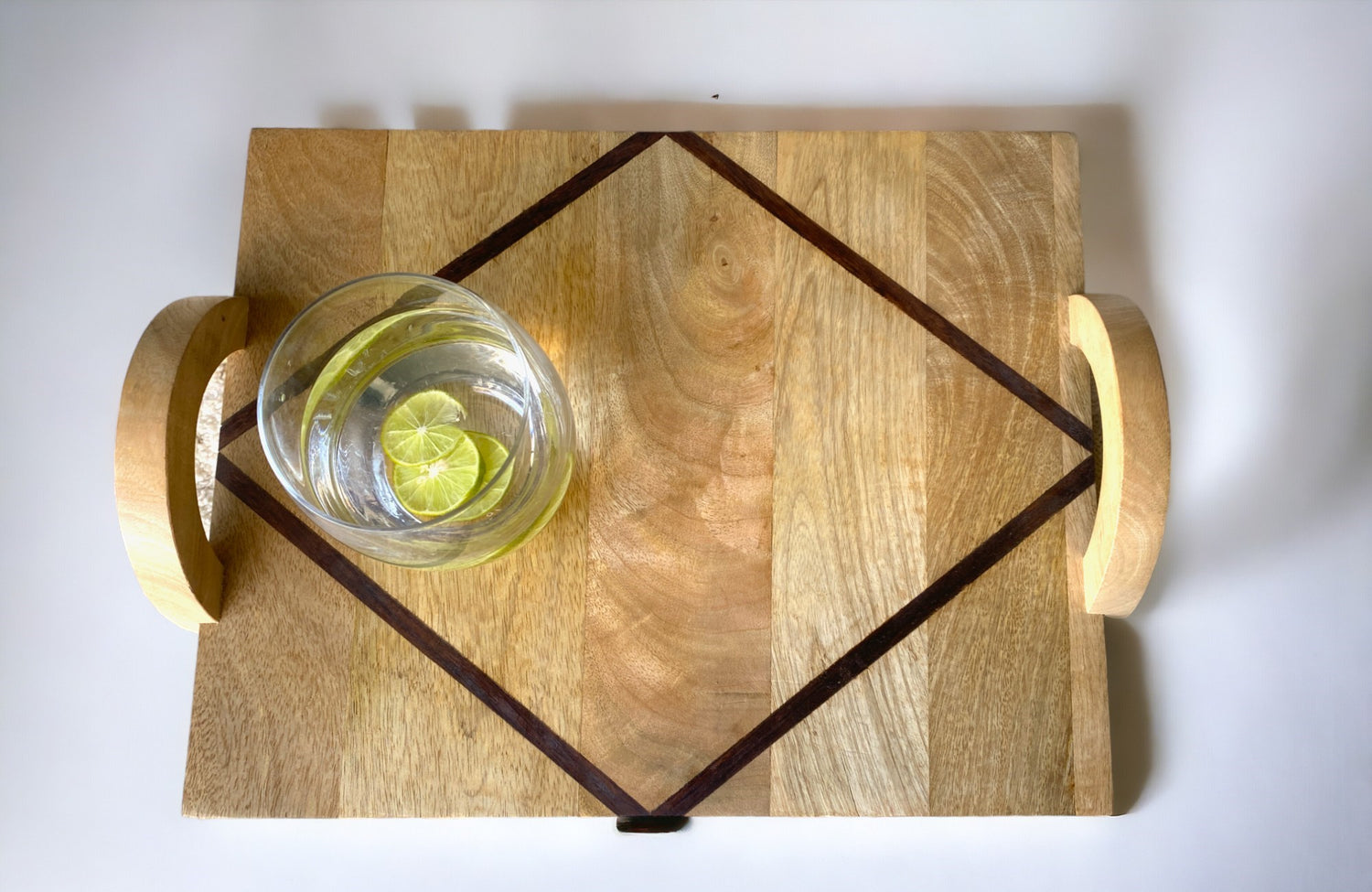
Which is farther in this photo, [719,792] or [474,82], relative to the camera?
[474,82]

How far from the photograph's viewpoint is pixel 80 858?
571mm

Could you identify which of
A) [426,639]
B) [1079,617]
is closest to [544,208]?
[426,639]

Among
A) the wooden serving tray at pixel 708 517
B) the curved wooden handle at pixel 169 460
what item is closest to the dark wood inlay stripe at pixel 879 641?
the wooden serving tray at pixel 708 517

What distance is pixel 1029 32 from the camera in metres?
0.64

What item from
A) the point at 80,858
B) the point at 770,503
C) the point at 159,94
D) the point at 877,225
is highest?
the point at 159,94

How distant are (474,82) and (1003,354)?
0.37m

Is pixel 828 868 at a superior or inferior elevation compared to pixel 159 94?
inferior

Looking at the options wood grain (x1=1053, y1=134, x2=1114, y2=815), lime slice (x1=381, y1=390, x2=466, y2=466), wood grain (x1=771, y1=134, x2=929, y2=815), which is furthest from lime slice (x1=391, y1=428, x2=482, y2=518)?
wood grain (x1=1053, y1=134, x2=1114, y2=815)

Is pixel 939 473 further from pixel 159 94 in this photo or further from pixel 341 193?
pixel 159 94

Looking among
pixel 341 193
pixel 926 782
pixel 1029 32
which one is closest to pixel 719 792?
pixel 926 782

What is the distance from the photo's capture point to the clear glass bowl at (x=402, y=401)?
1.43ft

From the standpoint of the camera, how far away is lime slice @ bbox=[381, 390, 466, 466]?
0.49 meters

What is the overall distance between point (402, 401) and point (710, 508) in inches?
6.3

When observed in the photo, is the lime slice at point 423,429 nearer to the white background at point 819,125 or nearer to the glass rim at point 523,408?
the glass rim at point 523,408
